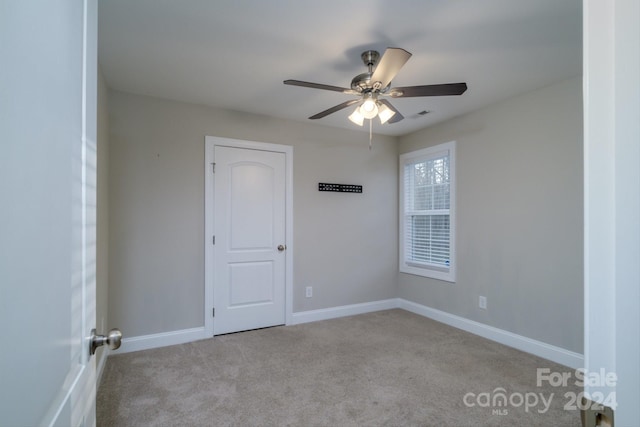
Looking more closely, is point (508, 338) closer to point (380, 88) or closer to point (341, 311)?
point (341, 311)

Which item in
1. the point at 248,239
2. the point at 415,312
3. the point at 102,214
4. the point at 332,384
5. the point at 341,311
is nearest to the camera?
the point at 332,384

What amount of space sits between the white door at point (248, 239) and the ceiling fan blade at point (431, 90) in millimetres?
1992

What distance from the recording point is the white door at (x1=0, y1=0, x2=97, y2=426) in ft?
1.48

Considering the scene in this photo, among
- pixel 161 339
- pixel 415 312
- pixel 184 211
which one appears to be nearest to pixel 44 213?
pixel 184 211

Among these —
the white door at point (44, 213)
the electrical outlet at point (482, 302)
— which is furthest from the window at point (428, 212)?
the white door at point (44, 213)

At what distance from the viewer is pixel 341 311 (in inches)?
169

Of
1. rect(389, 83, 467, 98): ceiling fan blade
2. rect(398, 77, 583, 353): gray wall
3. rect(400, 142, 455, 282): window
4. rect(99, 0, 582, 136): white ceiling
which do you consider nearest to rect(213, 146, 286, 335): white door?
rect(99, 0, 582, 136): white ceiling

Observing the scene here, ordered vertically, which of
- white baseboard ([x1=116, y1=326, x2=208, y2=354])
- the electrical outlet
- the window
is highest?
the window

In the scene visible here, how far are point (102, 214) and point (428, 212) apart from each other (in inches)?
145

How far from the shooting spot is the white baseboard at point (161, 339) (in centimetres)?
312

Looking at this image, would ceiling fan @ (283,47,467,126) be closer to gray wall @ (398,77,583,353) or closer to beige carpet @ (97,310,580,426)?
gray wall @ (398,77,583,353)

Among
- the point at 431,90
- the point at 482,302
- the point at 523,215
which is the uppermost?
the point at 431,90

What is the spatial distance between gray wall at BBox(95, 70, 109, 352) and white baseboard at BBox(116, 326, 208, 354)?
0.27 meters

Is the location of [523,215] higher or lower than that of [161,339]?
higher
